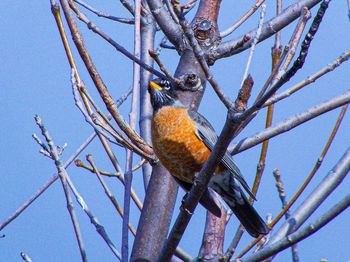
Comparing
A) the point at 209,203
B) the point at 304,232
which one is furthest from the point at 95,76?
the point at 304,232

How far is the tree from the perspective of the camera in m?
2.04

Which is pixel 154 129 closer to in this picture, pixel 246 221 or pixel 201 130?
pixel 201 130

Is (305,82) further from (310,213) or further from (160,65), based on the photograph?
(160,65)

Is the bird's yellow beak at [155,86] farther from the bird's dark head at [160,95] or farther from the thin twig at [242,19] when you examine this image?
the thin twig at [242,19]

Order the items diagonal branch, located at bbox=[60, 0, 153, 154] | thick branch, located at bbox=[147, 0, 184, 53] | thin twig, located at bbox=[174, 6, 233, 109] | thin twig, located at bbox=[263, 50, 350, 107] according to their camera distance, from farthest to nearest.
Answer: thick branch, located at bbox=[147, 0, 184, 53] → diagonal branch, located at bbox=[60, 0, 153, 154] → thin twig, located at bbox=[263, 50, 350, 107] → thin twig, located at bbox=[174, 6, 233, 109]

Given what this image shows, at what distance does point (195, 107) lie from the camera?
3504 millimetres

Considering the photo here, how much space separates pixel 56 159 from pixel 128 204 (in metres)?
0.40

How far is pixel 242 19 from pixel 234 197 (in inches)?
40.5

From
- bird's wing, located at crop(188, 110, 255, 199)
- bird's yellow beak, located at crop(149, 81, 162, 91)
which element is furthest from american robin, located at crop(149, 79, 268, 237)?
bird's yellow beak, located at crop(149, 81, 162, 91)

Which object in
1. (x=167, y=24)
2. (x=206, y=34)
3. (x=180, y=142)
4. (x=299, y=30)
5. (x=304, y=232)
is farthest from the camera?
(x=180, y=142)

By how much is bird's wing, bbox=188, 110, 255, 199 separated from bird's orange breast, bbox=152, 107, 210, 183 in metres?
0.03

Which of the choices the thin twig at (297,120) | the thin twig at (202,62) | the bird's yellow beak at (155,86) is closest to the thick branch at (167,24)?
the bird's yellow beak at (155,86)

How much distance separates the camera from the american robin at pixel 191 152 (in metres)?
3.45

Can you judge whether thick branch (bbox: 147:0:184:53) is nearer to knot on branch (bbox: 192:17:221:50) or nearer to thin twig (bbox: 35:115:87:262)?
knot on branch (bbox: 192:17:221:50)
